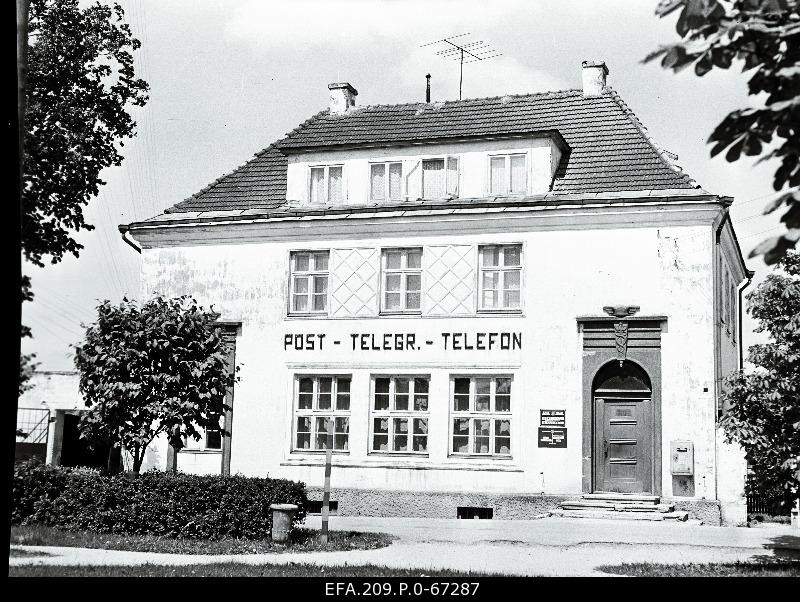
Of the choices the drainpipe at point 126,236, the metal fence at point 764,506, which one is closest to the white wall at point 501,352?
the metal fence at point 764,506

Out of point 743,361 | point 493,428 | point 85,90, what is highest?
point 85,90

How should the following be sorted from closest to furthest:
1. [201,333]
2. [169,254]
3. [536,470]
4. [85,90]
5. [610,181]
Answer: [85,90] → [169,254] → [536,470] → [201,333] → [610,181]

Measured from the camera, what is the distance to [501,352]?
8914 millimetres

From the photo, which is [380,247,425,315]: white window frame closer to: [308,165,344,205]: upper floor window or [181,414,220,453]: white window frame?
[181,414,220,453]: white window frame

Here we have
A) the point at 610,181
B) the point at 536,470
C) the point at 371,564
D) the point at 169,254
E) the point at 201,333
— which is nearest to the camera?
the point at 371,564

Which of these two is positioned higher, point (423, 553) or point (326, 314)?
point (326, 314)

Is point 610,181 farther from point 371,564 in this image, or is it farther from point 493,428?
point 371,564

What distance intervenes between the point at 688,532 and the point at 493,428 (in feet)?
6.18

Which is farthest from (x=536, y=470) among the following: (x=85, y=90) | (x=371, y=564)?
(x=85, y=90)

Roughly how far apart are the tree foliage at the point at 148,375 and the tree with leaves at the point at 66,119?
3306mm

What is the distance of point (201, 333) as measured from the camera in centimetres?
937

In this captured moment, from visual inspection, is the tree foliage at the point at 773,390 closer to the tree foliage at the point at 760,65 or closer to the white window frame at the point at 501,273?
the white window frame at the point at 501,273

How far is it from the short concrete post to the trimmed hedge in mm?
119

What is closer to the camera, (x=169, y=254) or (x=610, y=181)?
(x=169, y=254)
